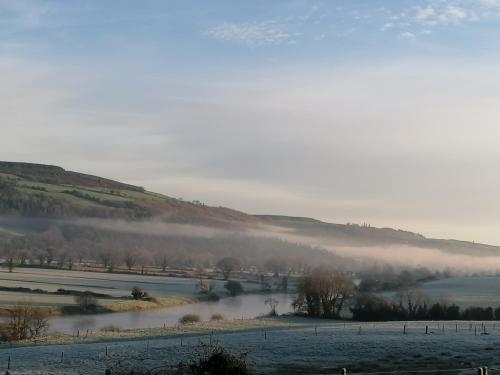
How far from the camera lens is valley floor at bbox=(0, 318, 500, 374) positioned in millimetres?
35812

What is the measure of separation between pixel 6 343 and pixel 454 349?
33267 millimetres

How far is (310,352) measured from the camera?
40.7 m

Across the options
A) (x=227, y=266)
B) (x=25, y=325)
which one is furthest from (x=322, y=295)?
(x=227, y=266)

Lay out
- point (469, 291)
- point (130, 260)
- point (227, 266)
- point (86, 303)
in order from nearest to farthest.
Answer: point (86, 303)
point (469, 291)
point (227, 266)
point (130, 260)

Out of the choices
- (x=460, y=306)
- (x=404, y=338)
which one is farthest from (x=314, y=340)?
(x=460, y=306)

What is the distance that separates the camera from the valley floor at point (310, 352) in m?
35.8

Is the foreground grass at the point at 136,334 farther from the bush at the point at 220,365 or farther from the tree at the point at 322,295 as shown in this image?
the bush at the point at 220,365

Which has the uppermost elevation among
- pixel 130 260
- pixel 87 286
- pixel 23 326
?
pixel 130 260

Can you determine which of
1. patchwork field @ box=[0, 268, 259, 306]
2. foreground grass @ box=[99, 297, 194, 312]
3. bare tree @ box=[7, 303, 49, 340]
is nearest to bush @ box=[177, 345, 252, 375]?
bare tree @ box=[7, 303, 49, 340]

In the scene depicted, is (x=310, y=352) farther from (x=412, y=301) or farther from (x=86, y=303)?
(x=86, y=303)

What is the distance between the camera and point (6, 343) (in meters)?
53.6

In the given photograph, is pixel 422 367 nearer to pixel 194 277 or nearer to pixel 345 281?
pixel 345 281

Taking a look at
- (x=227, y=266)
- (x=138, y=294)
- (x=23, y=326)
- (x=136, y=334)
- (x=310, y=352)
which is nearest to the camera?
(x=310, y=352)

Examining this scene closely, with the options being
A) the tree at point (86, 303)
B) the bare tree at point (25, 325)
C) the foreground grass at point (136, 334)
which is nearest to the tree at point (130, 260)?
the tree at point (86, 303)
